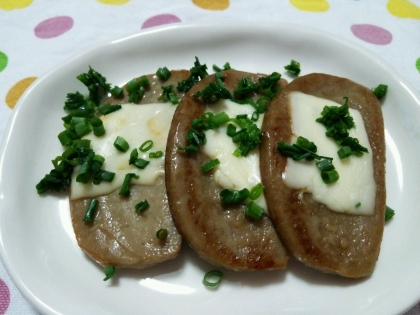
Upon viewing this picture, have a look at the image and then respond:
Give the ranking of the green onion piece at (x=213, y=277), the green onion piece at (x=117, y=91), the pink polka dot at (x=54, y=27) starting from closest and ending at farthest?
the green onion piece at (x=213, y=277)
the green onion piece at (x=117, y=91)
the pink polka dot at (x=54, y=27)

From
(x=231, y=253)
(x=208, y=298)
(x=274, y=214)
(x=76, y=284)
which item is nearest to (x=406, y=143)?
(x=274, y=214)

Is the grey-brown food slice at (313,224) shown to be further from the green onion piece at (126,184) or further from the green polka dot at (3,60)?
the green polka dot at (3,60)

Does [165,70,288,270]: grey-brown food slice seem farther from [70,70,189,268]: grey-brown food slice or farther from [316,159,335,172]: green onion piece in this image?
[316,159,335,172]: green onion piece

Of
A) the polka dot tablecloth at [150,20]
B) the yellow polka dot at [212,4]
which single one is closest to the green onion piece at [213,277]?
the polka dot tablecloth at [150,20]

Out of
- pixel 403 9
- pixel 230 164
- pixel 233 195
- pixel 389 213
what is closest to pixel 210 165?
pixel 230 164

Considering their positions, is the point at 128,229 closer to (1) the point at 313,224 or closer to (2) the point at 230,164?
(2) the point at 230,164
